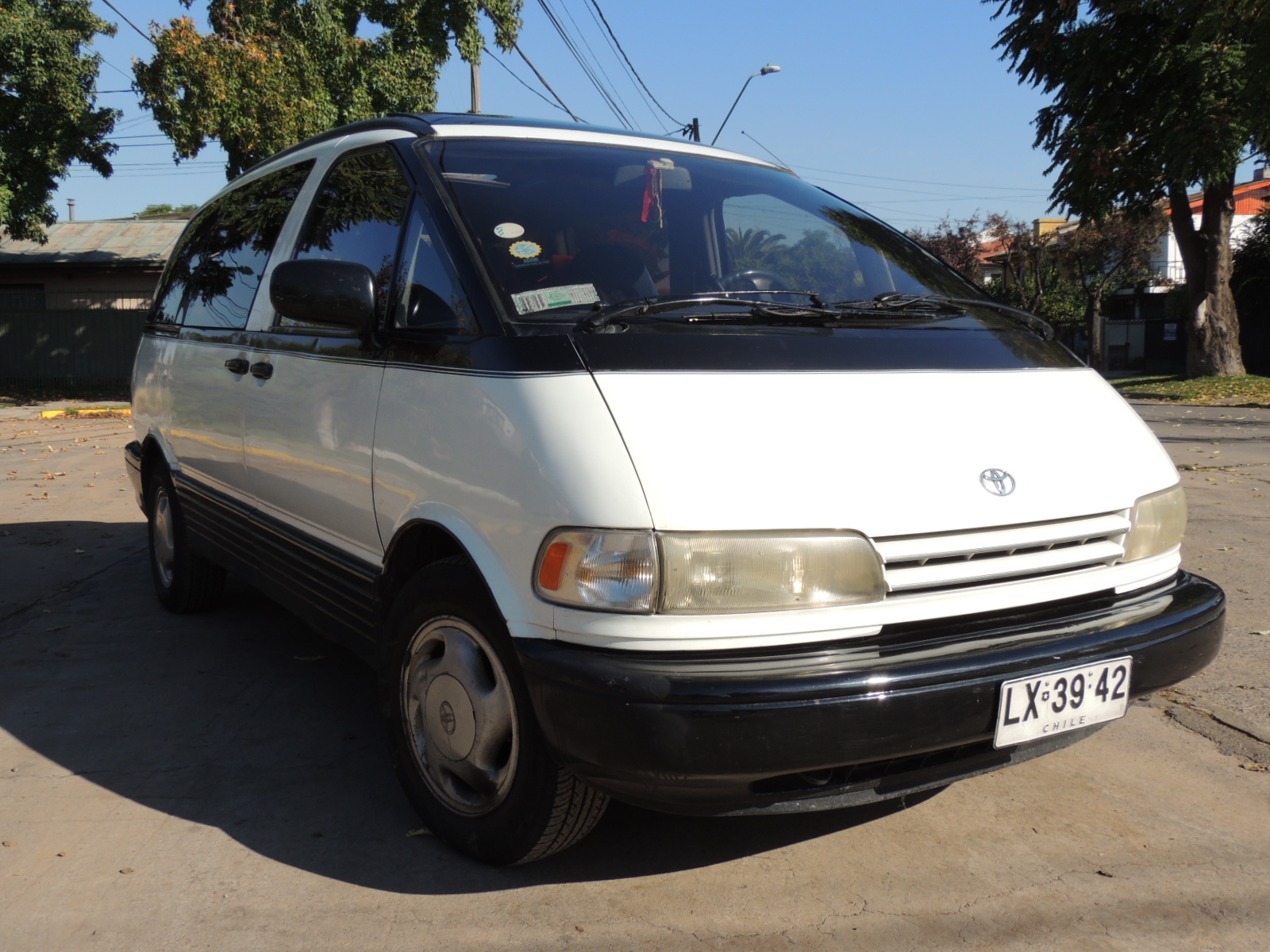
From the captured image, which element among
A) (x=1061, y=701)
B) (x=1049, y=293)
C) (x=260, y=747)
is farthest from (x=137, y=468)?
(x=1049, y=293)

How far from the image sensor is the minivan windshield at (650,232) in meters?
2.91

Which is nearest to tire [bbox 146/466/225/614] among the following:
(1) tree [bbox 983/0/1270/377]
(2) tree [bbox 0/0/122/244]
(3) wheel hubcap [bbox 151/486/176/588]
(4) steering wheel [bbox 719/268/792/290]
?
(3) wheel hubcap [bbox 151/486/176/588]

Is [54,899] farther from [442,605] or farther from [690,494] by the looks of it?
[690,494]

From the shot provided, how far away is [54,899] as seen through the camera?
2643mm

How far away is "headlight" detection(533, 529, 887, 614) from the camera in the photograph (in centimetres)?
222

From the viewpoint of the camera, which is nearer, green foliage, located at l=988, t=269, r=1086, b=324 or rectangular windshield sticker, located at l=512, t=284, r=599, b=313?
rectangular windshield sticker, located at l=512, t=284, r=599, b=313

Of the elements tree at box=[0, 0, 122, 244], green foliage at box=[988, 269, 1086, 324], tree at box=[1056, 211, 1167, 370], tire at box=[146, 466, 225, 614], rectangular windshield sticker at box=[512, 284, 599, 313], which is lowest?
tire at box=[146, 466, 225, 614]

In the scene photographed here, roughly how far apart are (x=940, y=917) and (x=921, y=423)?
3.71ft

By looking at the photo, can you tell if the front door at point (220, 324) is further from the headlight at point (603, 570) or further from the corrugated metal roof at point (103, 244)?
the corrugated metal roof at point (103, 244)

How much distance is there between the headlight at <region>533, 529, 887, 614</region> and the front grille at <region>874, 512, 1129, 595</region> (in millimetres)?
81

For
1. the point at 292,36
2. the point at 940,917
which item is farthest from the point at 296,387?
the point at 292,36

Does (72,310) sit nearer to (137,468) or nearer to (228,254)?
(137,468)

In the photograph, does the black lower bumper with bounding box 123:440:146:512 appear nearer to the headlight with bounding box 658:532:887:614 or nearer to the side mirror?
the side mirror

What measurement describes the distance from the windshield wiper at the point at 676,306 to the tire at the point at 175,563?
9.54 feet
